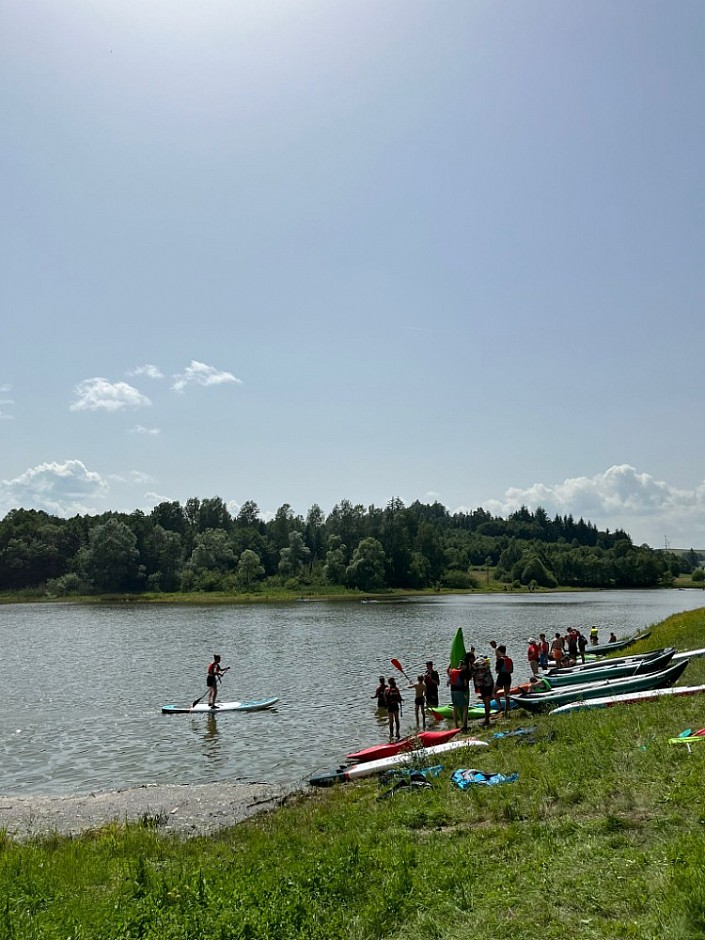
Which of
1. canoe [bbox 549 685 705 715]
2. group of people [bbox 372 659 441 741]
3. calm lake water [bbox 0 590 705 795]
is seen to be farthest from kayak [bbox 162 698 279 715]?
canoe [bbox 549 685 705 715]

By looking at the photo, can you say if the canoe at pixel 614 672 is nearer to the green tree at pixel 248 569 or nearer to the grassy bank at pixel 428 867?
the grassy bank at pixel 428 867

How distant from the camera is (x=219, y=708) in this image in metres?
25.2

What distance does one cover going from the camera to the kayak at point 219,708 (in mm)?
25016

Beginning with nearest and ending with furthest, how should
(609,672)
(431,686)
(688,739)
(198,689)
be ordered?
(688,739) < (431,686) < (609,672) < (198,689)

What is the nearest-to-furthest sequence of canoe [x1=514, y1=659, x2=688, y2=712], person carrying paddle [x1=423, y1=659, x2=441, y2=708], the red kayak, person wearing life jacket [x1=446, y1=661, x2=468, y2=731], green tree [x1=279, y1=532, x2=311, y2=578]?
1. the red kayak
2. person wearing life jacket [x1=446, y1=661, x2=468, y2=731]
3. canoe [x1=514, y1=659, x2=688, y2=712]
4. person carrying paddle [x1=423, y1=659, x2=441, y2=708]
5. green tree [x1=279, y1=532, x2=311, y2=578]

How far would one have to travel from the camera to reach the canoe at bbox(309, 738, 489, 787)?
51.0 feet

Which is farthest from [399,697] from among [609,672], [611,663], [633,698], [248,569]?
[248,569]

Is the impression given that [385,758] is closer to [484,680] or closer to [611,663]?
[484,680]

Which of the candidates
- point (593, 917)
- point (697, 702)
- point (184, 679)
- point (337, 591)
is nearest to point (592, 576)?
point (337, 591)

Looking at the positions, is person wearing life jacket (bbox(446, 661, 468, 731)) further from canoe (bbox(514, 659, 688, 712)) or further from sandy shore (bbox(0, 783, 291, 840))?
sandy shore (bbox(0, 783, 291, 840))

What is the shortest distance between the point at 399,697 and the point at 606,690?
20.1 feet

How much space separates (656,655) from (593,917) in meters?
21.0

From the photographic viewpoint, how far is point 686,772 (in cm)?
1004

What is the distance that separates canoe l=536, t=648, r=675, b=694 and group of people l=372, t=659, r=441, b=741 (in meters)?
4.37
